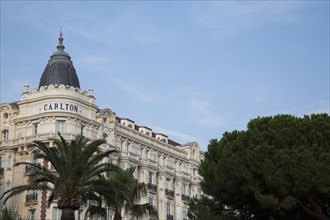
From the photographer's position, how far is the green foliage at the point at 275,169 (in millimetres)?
40938

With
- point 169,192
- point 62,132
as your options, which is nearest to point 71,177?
point 62,132

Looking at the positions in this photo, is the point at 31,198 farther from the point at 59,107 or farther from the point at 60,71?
the point at 60,71

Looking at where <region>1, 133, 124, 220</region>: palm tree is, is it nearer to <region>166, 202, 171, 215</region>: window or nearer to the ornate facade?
the ornate facade

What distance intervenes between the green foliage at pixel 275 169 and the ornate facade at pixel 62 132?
2208 centimetres

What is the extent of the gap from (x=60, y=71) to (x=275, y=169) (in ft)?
113

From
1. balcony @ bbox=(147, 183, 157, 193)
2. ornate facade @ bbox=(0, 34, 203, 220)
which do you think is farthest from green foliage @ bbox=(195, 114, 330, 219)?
balcony @ bbox=(147, 183, 157, 193)

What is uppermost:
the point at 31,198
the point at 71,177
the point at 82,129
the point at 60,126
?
the point at 82,129

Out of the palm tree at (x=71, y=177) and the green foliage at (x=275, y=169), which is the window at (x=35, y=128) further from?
the green foliage at (x=275, y=169)

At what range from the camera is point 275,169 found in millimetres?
41375

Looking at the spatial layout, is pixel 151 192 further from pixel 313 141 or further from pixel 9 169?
pixel 313 141

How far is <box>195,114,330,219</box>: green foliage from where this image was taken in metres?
40.9

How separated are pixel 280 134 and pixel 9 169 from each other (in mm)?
35300

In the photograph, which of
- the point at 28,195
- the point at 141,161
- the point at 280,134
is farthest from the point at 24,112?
the point at 280,134

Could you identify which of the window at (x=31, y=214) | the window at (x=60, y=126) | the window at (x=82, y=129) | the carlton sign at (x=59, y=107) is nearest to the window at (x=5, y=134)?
the carlton sign at (x=59, y=107)
